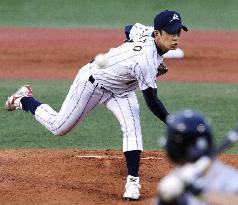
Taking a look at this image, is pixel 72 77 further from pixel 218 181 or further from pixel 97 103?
pixel 218 181

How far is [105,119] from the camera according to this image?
10.9 meters

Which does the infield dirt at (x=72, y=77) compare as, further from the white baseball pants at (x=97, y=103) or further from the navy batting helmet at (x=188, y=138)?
the navy batting helmet at (x=188, y=138)

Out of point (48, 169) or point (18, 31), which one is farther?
point (18, 31)

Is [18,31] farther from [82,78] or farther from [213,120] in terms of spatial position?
[82,78]

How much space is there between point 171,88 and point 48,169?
5.14 metres

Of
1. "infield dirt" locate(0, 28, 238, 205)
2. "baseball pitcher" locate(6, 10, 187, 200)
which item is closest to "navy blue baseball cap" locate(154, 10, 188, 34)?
"baseball pitcher" locate(6, 10, 187, 200)

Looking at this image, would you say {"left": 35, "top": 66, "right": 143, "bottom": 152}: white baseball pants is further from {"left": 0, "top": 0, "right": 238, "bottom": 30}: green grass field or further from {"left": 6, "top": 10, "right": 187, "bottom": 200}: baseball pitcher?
{"left": 0, "top": 0, "right": 238, "bottom": 30}: green grass field

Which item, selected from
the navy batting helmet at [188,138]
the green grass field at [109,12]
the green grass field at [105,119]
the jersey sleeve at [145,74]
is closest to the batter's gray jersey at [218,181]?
the navy batting helmet at [188,138]

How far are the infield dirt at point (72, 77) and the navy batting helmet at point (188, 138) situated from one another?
11.4ft

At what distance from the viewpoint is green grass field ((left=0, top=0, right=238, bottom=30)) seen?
21.2 m

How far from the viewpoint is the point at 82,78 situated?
7461mm

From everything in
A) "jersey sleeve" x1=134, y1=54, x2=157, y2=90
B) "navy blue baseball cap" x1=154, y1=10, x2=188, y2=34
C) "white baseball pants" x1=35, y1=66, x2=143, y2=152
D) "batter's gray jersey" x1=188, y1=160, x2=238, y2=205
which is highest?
"navy blue baseball cap" x1=154, y1=10, x2=188, y2=34

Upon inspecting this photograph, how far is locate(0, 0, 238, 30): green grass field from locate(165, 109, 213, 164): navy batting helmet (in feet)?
55.7

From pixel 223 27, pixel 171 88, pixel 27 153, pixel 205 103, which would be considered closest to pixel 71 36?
pixel 223 27
